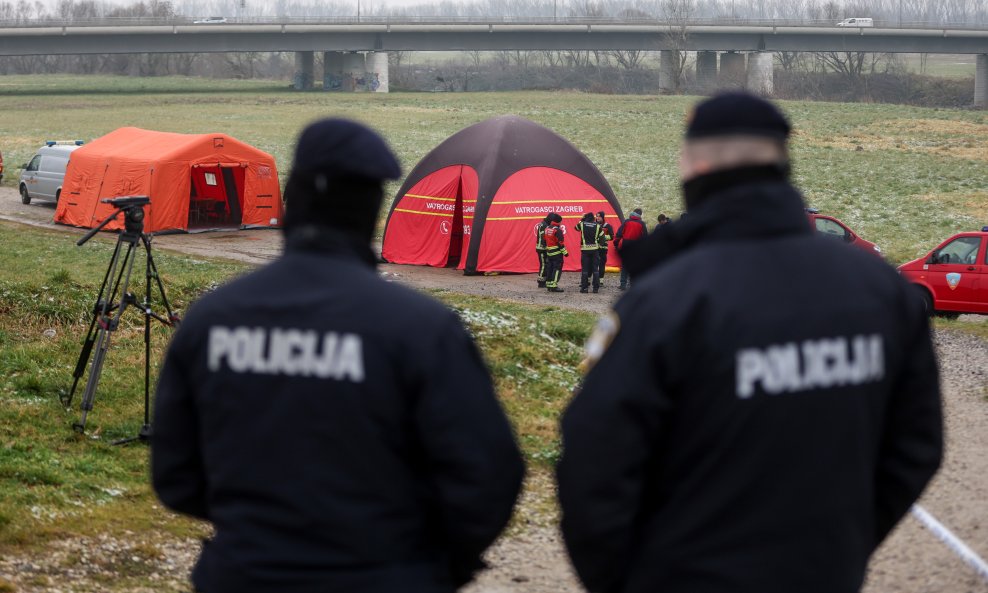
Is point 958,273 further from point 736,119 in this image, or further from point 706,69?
point 706,69

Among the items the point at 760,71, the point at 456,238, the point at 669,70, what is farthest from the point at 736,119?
the point at 669,70

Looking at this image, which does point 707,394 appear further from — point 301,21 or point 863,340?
point 301,21

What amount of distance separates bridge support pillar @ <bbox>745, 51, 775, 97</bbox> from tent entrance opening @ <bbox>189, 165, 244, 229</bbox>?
80.1 metres

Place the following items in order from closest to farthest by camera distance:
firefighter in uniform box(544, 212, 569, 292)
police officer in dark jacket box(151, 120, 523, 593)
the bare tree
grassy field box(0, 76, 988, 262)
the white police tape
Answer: police officer in dark jacket box(151, 120, 523, 593), the white police tape, firefighter in uniform box(544, 212, 569, 292), grassy field box(0, 76, 988, 262), the bare tree

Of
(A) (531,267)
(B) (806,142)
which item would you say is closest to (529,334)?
(A) (531,267)

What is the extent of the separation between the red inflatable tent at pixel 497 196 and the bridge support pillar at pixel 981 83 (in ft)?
280

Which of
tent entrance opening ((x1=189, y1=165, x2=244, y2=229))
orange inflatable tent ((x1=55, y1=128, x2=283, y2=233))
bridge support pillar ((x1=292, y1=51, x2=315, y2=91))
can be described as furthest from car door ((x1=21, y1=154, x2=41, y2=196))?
bridge support pillar ((x1=292, y1=51, x2=315, y2=91))

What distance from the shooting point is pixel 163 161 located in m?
27.7

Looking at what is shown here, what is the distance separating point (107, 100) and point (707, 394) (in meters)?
87.9

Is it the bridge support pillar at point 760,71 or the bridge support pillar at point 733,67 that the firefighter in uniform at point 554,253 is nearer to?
the bridge support pillar at point 760,71

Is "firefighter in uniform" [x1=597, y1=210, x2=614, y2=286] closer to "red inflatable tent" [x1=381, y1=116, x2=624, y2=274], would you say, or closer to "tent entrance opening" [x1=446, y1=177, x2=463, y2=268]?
"red inflatable tent" [x1=381, y1=116, x2=624, y2=274]

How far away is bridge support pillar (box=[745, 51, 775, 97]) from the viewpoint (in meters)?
103

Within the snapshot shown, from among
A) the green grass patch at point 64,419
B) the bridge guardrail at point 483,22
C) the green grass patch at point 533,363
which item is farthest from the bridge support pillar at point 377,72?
the green grass patch at point 533,363

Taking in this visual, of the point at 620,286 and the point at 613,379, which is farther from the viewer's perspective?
the point at 620,286
